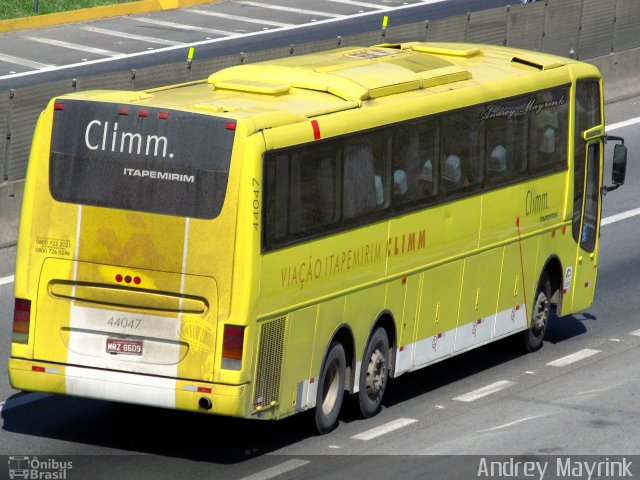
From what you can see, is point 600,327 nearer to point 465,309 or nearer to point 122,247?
point 465,309

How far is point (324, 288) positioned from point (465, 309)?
9.75 ft

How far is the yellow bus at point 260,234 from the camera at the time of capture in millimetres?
13102

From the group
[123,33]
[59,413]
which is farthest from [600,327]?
[123,33]

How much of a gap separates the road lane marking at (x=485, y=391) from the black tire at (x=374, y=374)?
1020 mm

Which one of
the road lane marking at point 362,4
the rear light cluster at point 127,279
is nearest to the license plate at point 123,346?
the rear light cluster at point 127,279

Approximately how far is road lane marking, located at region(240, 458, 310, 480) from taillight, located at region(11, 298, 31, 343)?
2247mm

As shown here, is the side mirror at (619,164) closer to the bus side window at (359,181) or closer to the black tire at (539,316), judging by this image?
the black tire at (539,316)

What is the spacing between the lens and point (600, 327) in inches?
760

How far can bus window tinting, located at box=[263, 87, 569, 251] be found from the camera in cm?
1363

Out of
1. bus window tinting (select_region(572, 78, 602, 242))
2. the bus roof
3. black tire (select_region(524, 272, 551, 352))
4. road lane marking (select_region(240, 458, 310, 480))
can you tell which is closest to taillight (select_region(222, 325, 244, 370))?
road lane marking (select_region(240, 458, 310, 480))

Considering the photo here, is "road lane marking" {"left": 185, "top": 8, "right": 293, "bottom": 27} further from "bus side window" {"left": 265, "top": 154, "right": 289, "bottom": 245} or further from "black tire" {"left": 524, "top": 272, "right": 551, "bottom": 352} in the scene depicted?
"bus side window" {"left": 265, "top": 154, "right": 289, "bottom": 245}

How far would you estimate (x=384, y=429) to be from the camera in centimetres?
1477

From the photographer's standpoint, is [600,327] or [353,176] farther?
[600,327]

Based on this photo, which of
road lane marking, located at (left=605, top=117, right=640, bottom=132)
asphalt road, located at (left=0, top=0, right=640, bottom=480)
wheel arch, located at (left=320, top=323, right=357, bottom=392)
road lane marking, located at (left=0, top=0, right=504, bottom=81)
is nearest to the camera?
asphalt road, located at (left=0, top=0, right=640, bottom=480)
